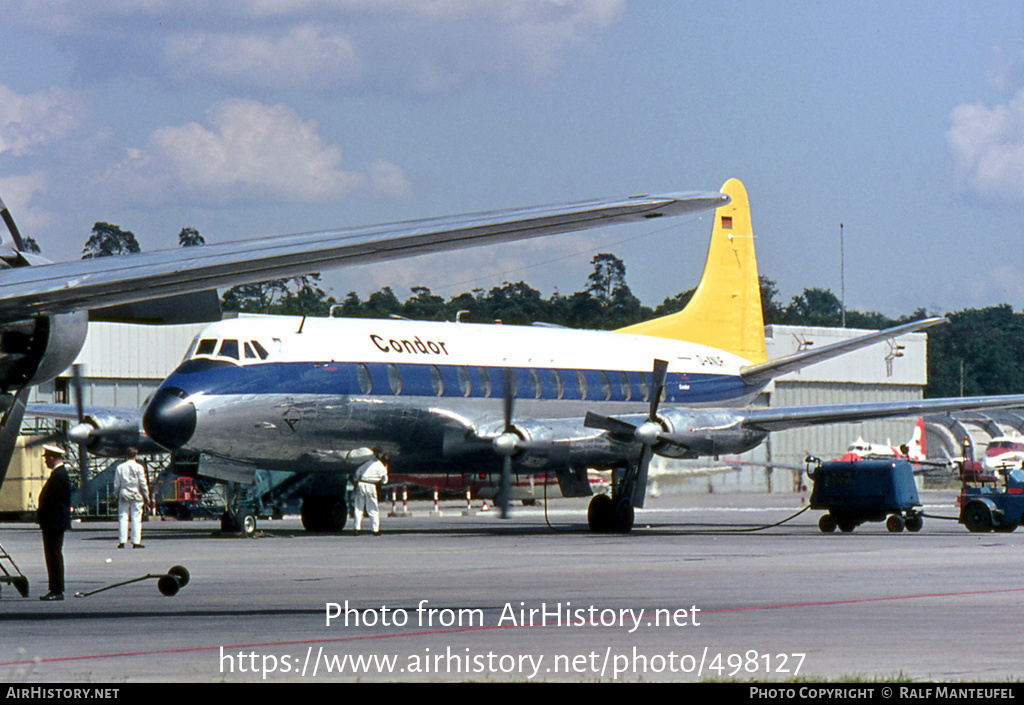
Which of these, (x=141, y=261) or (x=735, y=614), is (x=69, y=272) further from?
(x=735, y=614)

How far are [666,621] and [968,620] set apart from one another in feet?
8.72

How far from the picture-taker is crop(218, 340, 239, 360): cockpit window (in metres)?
25.7

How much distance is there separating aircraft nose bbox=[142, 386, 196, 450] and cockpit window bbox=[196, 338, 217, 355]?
141 centimetres

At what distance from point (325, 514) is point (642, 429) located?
300 inches

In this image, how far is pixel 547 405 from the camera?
100 ft

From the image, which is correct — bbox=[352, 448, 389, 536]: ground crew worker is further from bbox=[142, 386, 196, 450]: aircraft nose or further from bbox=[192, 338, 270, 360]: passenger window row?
bbox=[142, 386, 196, 450]: aircraft nose

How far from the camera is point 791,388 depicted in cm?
6925

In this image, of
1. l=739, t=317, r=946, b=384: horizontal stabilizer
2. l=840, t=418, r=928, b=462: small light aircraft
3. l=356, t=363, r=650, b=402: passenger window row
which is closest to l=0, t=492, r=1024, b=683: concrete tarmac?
l=356, t=363, r=650, b=402: passenger window row

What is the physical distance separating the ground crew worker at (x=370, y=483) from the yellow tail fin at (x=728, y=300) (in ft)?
34.0

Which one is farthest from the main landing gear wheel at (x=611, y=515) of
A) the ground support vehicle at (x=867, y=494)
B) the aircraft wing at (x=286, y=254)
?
the aircraft wing at (x=286, y=254)

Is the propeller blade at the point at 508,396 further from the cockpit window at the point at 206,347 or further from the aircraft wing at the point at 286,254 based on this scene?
the aircraft wing at the point at 286,254

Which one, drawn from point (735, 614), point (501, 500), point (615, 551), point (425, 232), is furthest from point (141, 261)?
point (501, 500)

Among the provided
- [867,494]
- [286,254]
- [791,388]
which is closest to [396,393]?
[867,494]

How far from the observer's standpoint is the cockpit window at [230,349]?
84.4 ft
